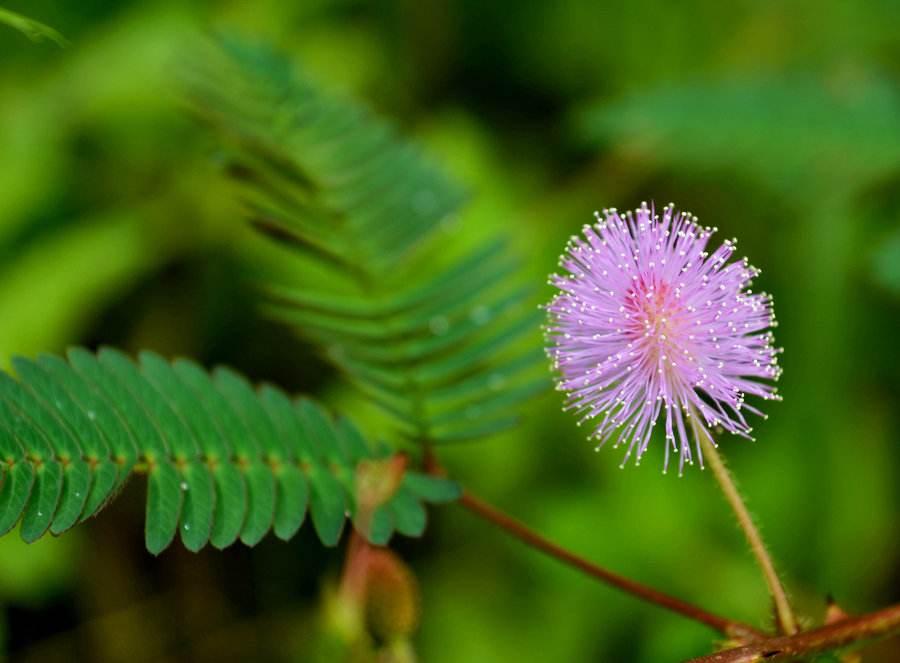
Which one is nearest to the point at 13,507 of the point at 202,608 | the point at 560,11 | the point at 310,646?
the point at 310,646

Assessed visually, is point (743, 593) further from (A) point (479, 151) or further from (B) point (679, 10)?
(B) point (679, 10)

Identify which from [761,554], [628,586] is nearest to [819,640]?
[761,554]

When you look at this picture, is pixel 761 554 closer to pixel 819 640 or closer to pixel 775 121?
pixel 819 640

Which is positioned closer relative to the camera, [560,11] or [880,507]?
[880,507]

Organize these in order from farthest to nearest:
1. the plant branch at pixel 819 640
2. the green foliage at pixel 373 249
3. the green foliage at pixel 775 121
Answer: the green foliage at pixel 775 121
the green foliage at pixel 373 249
the plant branch at pixel 819 640

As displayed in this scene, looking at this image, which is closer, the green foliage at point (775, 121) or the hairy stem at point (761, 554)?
the hairy stem at point (761, 554)

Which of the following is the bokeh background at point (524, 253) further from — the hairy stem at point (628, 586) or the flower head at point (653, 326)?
the flower head at point (653, 326)

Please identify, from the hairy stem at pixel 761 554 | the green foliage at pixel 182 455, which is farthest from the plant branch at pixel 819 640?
the green foliage at pixel 182 455

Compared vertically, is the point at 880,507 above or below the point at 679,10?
below
